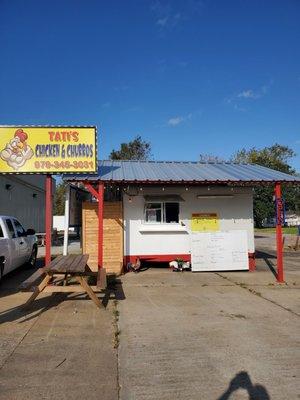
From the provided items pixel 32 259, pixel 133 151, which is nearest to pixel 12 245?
pixel 32 259

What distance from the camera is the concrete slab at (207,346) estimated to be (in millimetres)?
4660

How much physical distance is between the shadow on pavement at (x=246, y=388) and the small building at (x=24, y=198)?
1810 centimetres

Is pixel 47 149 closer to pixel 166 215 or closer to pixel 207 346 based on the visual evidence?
pixel 166 215

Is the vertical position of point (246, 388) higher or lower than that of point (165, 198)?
lower

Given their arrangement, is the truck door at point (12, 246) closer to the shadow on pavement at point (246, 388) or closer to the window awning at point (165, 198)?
the window awning at point (165, 198)

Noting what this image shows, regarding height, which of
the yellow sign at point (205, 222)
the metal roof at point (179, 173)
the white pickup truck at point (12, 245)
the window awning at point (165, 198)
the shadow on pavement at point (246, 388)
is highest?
the metal roof at point (179, 173)

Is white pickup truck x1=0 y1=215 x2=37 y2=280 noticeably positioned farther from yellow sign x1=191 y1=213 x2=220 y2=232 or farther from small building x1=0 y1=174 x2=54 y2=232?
small building x1=0 y1=174 x2=54 y2=232

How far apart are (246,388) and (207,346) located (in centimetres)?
147

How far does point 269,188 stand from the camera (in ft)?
200

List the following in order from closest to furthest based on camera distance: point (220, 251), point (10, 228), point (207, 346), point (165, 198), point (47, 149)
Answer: point (207, 346) < point (47, 149) < point (10, 228) < point (220, 251) < point (165, 198)

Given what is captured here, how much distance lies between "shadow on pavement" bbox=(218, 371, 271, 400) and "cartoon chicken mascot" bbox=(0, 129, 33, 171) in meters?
8.46

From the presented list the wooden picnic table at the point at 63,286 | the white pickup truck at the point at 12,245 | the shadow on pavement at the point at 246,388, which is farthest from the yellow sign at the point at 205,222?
the shadow on pavement at the point at 246,388

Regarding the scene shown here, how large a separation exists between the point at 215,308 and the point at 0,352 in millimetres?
4288

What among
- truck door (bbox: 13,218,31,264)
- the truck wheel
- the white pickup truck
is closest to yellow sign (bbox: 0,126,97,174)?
the white pickup truck
